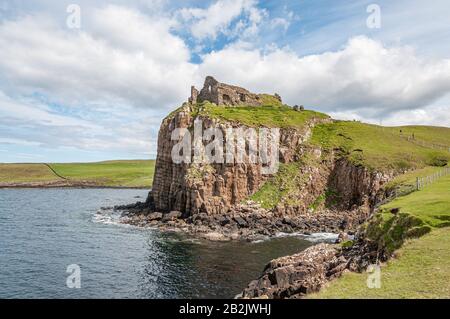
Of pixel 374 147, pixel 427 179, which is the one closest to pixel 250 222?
pixel 427 179

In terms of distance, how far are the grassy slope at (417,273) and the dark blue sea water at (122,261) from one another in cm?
1783

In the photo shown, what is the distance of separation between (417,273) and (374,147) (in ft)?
257

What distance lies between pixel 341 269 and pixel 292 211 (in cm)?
5285

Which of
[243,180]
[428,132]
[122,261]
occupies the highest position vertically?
[428,132]

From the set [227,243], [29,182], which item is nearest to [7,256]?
[227,243]

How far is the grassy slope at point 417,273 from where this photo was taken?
72.8 feet

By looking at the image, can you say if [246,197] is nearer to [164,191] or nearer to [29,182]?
[164,191]

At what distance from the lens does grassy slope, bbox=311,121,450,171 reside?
8850 cm

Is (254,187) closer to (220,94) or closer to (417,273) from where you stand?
(220,94)

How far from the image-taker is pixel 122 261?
52500 mm

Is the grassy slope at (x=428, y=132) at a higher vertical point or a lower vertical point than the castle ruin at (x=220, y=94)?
lower

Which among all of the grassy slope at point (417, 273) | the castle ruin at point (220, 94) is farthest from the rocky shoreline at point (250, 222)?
the castle ruin at point (220, 94)

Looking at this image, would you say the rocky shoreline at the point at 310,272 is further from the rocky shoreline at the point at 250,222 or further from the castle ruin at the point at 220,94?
the castle ruin at the point at 220,94

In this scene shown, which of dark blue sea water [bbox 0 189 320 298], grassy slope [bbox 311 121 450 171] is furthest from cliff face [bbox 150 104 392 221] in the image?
dark blue sea water [bbox 0 189 320 298]
